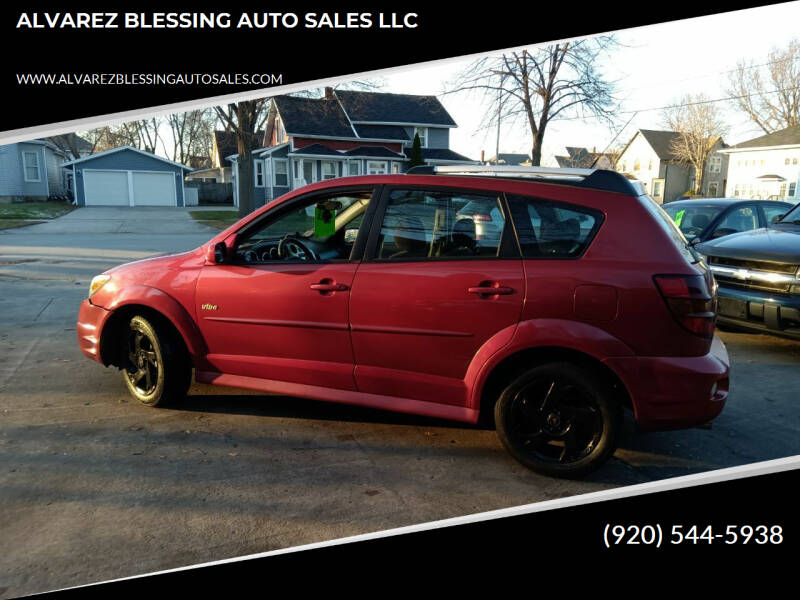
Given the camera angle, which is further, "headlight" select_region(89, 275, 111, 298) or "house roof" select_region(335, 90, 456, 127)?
Result: "house roof" select_region(335, 90, 456, 127)

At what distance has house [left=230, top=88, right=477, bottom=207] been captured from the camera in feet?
111

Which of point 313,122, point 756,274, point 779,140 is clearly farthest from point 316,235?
point 779,140

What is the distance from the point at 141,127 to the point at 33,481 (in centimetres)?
7664

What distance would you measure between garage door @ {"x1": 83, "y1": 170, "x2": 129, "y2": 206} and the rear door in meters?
39.6

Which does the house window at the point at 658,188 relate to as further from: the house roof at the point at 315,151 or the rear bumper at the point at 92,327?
the rear bumper at the point at 92,327

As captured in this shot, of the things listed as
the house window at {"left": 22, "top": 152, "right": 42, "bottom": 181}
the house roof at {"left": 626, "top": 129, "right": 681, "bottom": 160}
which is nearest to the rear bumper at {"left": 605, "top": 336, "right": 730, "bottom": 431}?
the house window at {"left": 22, "top": 152, "right": 42, "bottom": 181}

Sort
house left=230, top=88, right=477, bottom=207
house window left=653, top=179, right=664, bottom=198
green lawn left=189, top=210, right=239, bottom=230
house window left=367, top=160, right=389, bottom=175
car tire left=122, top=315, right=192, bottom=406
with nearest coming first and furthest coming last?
car tire left=122, top=315, right=192, bottom=406 → green lawn left=189, top=210, right=239, bottom=230 → house left=230, top=88, right=477, bottom=207 → house window left=367, top=160, right=389, bottom=175 → house window left=653, top=179, right=664, bottom=198

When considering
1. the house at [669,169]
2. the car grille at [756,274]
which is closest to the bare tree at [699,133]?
the house at [669,169]

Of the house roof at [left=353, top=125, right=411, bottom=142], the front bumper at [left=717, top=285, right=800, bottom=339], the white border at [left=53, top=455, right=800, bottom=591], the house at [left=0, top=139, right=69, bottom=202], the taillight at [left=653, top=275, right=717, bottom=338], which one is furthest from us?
the house roof at [left=353, top=125, right=411, bottom=142]

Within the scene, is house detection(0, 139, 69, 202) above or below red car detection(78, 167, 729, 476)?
above

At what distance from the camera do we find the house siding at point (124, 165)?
37.4 meters

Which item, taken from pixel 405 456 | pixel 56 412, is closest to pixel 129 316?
pixel 56 412

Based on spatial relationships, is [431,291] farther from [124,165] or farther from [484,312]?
[124,165]

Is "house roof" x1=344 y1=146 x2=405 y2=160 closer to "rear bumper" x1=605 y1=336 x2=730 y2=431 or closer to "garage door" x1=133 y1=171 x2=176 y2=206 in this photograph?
"garage door" x1=133 y1=171 x2=176 y2=206
